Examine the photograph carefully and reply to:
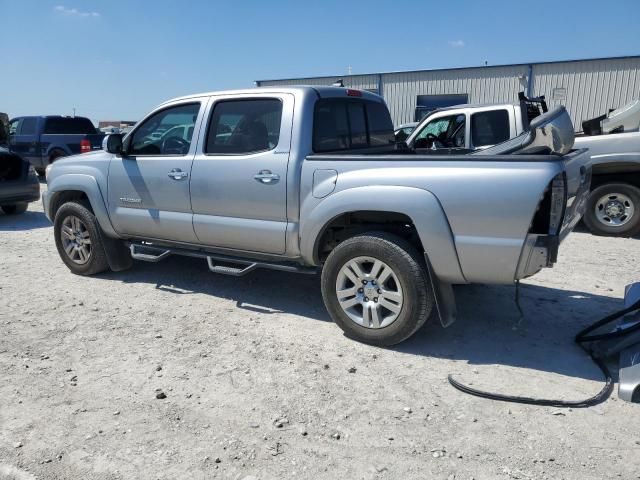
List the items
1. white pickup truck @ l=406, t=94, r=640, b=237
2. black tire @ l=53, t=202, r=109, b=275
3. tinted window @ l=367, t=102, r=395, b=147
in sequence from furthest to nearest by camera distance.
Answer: white pickup truck @ l=406, t=94, r=640, b=237
black tire @ l=53, t=202, r=109, b=275
tinted window @ l=367, t=102, r=395, b=147

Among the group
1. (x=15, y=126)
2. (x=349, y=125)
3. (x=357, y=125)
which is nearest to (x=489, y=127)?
(x=357, y=125)

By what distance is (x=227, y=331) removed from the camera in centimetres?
430

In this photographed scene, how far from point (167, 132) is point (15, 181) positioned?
626 cm

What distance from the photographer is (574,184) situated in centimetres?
360

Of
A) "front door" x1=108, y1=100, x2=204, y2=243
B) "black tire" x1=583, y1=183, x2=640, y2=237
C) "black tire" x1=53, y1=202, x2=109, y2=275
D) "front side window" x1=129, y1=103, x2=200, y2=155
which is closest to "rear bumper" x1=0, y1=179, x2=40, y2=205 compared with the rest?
"black tire" x1=53, y1=202, x2=109, y2=275

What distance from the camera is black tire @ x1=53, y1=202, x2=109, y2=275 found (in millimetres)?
5582

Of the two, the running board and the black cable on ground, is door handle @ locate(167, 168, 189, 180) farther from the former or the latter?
the black cable on ground

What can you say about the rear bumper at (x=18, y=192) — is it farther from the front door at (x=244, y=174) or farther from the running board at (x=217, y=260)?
the front door at (x=244, y=174)

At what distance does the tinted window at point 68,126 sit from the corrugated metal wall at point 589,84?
17.4m

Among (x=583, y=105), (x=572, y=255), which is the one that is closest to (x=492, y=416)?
(x=572, y=255)

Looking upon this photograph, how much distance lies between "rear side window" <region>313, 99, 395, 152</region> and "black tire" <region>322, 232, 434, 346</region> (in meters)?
0.93

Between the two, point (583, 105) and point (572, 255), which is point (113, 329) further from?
point (583, 105)

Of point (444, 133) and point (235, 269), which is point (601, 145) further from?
point (235, 269)

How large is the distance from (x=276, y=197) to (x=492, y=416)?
2.26 meters
